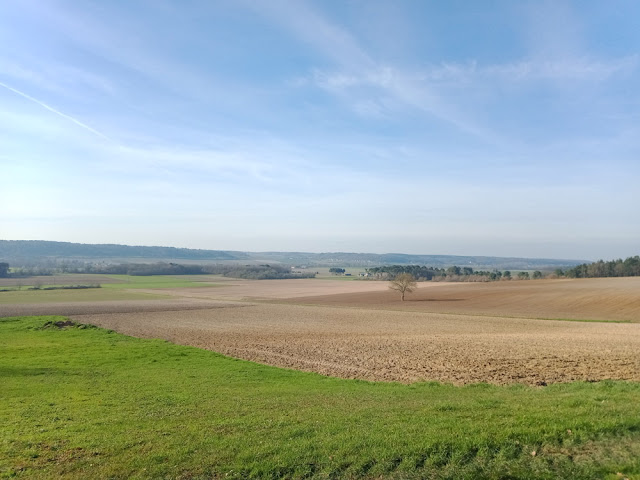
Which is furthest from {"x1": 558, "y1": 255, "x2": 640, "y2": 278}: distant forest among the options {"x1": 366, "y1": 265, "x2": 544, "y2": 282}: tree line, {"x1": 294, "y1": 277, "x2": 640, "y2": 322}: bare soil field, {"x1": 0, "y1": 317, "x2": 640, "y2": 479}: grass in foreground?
{"x1": 0, "y1": 317, "x2": 640, "y2": 479}: grass in foreground

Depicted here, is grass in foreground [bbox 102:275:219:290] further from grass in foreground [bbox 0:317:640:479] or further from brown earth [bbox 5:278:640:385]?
grass in foreground [bbox 0:317:640:479]

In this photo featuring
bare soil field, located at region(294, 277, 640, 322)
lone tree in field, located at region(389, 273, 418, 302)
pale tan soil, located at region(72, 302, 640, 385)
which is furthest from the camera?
lone tree in field, located at region(389, 273, 418, 302)

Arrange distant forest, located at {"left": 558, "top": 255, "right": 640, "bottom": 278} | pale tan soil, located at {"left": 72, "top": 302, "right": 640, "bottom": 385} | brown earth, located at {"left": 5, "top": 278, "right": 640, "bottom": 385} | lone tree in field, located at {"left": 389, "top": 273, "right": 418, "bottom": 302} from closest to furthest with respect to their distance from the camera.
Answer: pale tan soil, located at {"left": 72, "top": 302, "right": 640, "bottom": 385}, brown earth, located at {"left": 5, "top": 278, "right": 640, "bottom": 385}, lone tree in field, located at {"left": 389, "top": 273, "right": 418, "bottom": 302}, distant forest, located at {"left": 558, "top": 255, "right": 640, "bottom": 278}

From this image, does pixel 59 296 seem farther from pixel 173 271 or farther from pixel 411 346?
pixel 173 271

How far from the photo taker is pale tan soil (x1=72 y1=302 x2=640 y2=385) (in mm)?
21062

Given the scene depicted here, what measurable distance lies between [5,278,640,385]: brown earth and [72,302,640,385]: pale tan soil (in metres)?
0.06

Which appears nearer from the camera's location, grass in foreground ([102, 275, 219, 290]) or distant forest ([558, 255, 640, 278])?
distant forest ([558, 255, 640, 278])

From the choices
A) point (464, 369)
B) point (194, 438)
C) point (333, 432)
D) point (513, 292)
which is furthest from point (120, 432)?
point (513, 292)

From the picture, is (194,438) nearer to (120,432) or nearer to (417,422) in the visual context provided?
(120,432)

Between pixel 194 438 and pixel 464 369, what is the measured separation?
15563 mm

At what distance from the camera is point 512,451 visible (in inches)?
323

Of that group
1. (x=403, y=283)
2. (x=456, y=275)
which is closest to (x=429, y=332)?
(x=403, y=283)

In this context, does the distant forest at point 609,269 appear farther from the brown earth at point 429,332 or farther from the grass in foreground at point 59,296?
the grass in foreground at point 59,296

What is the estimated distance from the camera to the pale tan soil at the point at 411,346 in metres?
21.1
